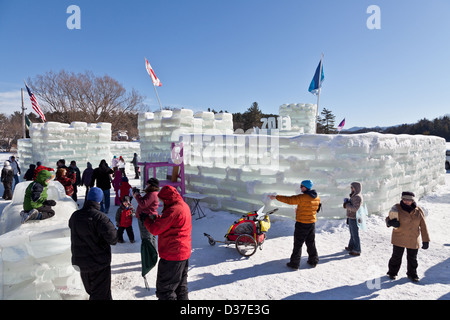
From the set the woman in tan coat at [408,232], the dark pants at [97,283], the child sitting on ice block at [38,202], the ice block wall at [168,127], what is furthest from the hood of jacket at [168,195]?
the ice block wall at [168,127]

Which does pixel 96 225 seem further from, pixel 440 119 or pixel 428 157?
pixel 440 119

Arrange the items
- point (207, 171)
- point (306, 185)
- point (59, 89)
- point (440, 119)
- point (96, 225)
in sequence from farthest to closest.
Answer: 1. point (440, 119)
2. point (59, 89)
3. point (207, 171)
4. point (306, 185)
5. point (96, 225)

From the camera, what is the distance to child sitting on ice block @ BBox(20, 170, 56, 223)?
3703mm

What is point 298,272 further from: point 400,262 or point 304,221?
point 400,262

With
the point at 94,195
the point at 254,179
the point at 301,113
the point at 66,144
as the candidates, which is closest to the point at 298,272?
the point at 254,179

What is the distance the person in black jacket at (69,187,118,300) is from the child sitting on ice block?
1193 millimetres

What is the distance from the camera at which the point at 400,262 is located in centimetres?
409

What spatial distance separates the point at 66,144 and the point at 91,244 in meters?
13.7

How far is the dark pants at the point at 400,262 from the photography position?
4.04 metres

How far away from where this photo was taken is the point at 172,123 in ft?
37.4

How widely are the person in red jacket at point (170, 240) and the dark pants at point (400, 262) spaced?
3217mm

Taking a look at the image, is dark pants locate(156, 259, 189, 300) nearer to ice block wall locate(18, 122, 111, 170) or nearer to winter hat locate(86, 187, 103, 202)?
winter hat locate(86, 187, 103, 202)
